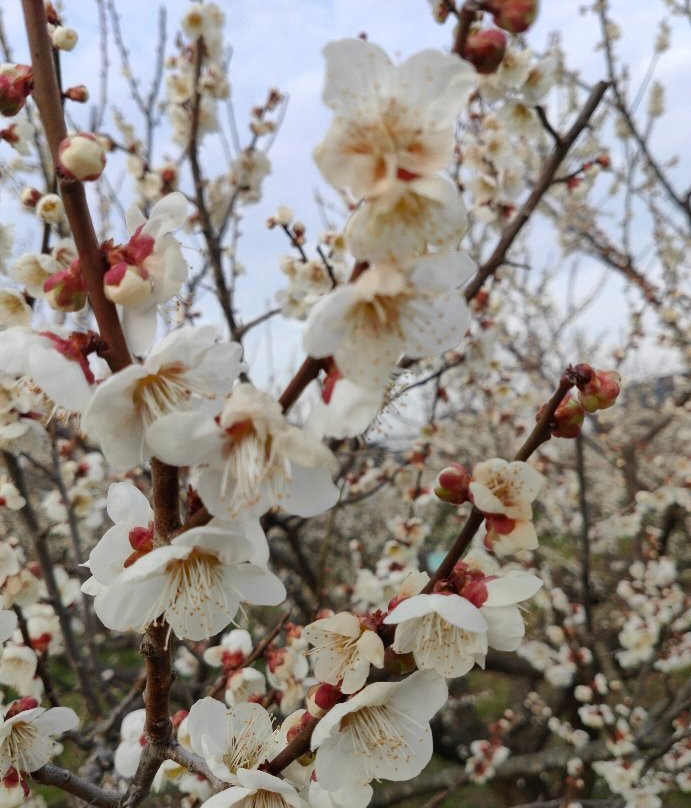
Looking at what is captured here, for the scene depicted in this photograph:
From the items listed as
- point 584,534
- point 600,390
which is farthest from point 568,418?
point 584,534

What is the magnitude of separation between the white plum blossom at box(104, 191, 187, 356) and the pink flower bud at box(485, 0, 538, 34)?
17.9 inches

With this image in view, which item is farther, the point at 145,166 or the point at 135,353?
the point at 145,166

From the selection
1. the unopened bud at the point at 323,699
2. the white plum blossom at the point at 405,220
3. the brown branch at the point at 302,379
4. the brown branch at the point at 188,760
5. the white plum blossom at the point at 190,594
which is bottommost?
the brown branch at the point at 188,760

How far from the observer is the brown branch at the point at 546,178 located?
2.01 meters

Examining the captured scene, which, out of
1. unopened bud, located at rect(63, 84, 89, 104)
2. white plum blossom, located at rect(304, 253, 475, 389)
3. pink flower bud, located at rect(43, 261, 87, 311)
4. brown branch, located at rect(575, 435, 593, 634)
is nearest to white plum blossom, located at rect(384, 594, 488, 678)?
white plum blossom, located at rect(304, 253, 475, 389)

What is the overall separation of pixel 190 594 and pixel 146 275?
42 cm

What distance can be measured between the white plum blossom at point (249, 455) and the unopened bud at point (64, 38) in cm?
148

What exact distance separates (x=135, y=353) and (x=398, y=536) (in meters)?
2.94

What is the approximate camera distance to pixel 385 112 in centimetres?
62

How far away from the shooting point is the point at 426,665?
84 centimetres

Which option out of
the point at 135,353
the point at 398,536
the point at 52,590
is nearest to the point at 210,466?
the point at 135,353

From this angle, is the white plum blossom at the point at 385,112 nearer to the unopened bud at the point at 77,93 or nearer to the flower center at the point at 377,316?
the flower center at the point at 377,316

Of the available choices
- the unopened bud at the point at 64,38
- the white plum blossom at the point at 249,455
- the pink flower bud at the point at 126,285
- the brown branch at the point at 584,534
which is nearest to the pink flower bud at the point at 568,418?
the white plum blossom at the point at 249,455

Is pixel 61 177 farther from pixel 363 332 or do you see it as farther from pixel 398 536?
pixel 398 536
